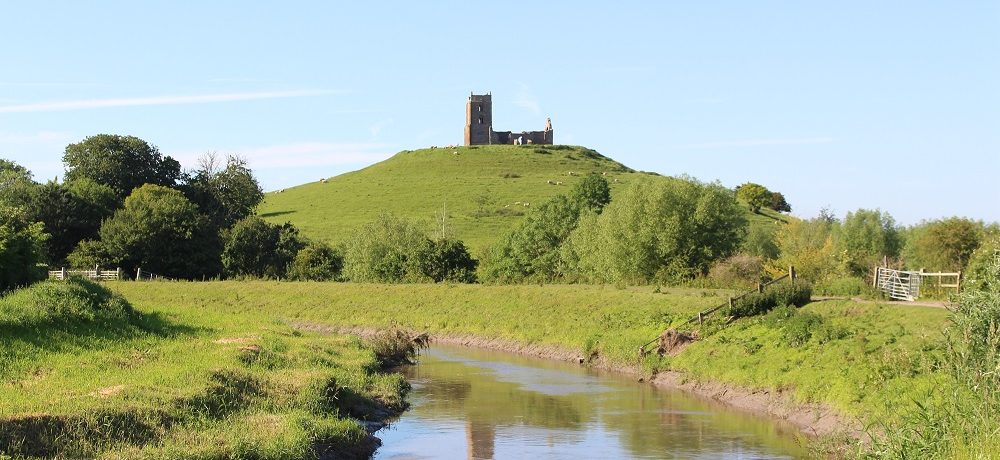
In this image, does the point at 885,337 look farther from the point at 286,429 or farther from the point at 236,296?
the point at 236,296

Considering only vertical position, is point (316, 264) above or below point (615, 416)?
above

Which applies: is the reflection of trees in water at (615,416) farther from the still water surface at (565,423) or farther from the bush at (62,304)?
the bush at (62,304)

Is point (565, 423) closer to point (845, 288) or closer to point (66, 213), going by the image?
point (845, 288)

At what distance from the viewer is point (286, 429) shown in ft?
78.6

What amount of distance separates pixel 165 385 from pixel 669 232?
52.5 metres

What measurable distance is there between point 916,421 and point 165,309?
1530 inches

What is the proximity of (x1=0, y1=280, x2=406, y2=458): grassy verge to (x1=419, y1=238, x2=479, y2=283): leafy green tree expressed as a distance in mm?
40617

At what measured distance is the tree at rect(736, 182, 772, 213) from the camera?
182 m

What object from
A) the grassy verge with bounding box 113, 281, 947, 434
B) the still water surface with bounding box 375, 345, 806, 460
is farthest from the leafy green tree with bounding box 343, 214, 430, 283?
the still water surface with bounding box 375, 345, 806, 460

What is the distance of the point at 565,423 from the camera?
32906 mm

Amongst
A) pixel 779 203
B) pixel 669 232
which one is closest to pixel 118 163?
pixel 669 232

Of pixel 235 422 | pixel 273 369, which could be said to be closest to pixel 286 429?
pixel 235 422

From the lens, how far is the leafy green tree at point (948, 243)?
105 m

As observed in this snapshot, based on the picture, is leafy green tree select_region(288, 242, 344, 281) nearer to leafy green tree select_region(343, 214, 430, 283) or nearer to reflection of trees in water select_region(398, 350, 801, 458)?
leafy green tree select_region(343, 214, 430, 283)
